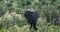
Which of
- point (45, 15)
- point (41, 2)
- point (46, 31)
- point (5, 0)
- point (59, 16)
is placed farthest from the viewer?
point (5, 0)

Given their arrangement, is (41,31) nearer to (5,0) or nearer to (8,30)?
(8,30)

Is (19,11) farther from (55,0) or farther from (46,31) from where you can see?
(46,31)

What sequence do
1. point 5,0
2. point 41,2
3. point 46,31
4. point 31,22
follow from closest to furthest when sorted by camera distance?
point 31,22 → point 46,31 → point 41,2 → point 5,0

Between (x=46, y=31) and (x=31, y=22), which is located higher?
(x=31, y=22)

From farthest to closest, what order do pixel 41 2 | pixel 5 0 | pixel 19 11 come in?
1. pixel 5 0
2. pixel 41 2
3. pixel 19 11

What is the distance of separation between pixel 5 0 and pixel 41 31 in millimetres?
4817

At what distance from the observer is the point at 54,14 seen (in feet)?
15.9

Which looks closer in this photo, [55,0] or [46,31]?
[46,31]

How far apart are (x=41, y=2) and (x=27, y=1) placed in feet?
1.75

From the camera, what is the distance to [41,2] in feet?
22.4

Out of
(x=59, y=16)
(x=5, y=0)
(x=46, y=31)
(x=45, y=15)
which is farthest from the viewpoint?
(x=5, y=0)

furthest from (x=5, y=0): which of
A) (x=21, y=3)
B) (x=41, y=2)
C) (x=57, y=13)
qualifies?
(x=57, y=13)

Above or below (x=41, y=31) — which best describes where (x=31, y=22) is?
above

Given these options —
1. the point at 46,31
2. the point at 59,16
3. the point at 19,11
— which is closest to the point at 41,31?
the point at 46,31
